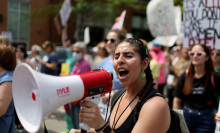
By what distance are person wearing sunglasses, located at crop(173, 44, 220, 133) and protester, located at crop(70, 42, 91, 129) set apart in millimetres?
1888

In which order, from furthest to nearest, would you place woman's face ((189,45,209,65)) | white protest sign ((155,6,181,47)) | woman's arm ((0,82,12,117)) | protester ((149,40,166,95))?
protester ((149,40,166,95)) → white protest sign ((155,6,181,47)) → woman's face ((189,45,209,65)) → woman's arm ((0,82,12,117))

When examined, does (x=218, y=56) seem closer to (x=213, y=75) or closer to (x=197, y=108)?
(x=213, y=75)

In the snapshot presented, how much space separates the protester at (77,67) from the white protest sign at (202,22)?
6.29ft

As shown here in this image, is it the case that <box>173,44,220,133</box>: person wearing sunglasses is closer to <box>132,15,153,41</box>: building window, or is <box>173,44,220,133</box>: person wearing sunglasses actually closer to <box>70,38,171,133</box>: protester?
<box>70,38,171,133</box>: protester

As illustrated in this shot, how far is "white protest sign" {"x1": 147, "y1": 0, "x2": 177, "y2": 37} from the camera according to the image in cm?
508

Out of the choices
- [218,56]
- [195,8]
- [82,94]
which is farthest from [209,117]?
[82,94]

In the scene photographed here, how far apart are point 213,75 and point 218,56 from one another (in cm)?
73

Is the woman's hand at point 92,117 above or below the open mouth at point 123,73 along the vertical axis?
below

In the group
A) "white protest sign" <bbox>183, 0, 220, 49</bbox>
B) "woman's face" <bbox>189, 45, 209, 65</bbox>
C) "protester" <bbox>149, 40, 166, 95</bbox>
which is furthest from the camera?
"protester" <bbox>149, 40, 166, 95</bbox>

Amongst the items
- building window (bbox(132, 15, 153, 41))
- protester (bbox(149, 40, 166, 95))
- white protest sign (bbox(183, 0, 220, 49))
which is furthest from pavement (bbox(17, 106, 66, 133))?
building window (bbox(132, 15, 153, 41))

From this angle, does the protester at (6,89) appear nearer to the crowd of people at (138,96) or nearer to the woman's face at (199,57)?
the crowd of people at (138,96)

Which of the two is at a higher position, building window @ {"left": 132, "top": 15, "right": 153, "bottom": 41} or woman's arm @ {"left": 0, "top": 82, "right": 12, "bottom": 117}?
building window @ {"left": 132, "top": 15, "right": 153, "bottom": 41}

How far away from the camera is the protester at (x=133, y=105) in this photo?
1371 mm

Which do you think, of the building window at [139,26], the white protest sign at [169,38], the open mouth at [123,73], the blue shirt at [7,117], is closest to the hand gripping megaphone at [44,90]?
the open mouth at [123,73]
